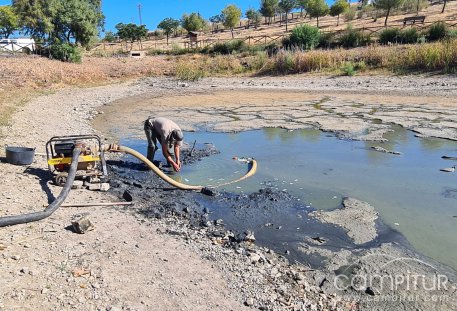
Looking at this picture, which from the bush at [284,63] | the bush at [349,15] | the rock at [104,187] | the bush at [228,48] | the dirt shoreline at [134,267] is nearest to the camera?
the dirt shoreline at [134,267]

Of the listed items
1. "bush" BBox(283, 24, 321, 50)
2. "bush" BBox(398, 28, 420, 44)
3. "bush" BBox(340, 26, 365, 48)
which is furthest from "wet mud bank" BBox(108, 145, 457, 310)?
"bush" BBox(283, 24, 321, 50)

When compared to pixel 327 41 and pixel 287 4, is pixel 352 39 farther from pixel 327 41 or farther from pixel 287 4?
pixel 287 4

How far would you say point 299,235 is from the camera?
5195mm

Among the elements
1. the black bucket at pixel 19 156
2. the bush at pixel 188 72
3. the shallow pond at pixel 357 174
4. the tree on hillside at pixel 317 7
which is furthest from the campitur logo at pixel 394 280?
the tree on hillside at pixel 317 7

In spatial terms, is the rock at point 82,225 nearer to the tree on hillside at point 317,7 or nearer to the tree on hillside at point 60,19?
the tree on hillside at point 60,19

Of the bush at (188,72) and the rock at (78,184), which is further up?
the bush at (188,72)

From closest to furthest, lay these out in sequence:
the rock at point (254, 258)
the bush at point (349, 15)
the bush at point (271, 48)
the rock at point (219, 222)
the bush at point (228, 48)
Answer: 1. the rock at point (254, 258)
2. the rock at point (219, 222)
3. the bush at point (271, 48)
4. the bush at point (228, 48)
5. the bush at point (349, 15)

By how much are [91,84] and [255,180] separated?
17.6 metres

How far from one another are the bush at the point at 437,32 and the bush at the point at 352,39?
14.7 feet

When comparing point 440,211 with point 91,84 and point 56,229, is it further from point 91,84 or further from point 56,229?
point 91,84

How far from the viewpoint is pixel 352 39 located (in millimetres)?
30391

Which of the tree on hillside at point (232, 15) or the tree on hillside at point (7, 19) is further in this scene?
Result: the tree on hillside at point (232, 15)

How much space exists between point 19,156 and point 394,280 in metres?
6.01

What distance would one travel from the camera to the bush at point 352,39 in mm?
30047
